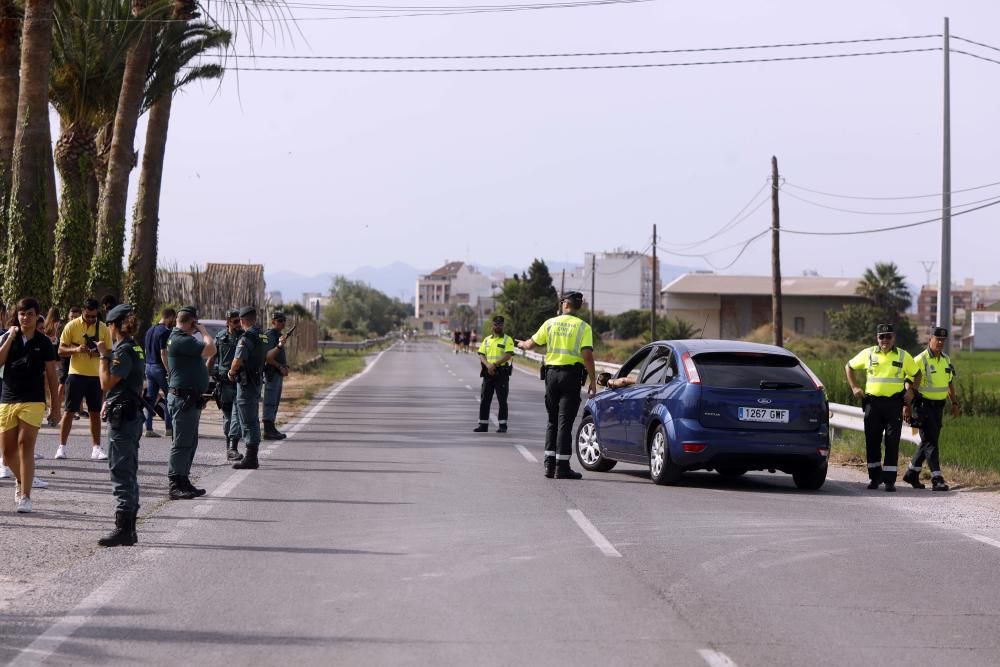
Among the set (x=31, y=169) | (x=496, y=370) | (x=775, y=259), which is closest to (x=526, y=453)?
(x=496, y=370)

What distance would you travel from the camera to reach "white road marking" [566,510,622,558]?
352 inches

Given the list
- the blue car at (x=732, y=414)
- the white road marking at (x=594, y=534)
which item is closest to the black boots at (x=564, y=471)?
the blue car at (x=732, y=414)

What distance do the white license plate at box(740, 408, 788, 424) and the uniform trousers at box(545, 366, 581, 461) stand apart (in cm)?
187

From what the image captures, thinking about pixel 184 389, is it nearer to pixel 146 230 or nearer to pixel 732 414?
pixel 732 414

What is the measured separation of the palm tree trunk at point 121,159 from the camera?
79.8ft

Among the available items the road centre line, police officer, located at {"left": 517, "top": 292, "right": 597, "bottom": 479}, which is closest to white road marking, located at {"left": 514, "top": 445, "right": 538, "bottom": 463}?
police officer, located at {"left": 517, "top": 292, "right": 597, "bottom": 479}

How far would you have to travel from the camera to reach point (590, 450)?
1466 centimetres

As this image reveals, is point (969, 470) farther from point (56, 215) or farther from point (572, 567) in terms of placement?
point (56, 215)

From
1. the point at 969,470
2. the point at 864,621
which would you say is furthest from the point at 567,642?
the point at 969,470

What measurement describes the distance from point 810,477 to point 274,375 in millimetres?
8392

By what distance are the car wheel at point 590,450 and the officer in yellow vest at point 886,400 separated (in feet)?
9.49

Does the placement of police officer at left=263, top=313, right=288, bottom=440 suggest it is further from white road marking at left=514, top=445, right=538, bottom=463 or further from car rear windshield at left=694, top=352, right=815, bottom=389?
car rear windshield at left=694, top=352, right=815, bottom=389

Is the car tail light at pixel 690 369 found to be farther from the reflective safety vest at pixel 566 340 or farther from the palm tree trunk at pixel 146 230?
the palm tree trunk at pixel 146 230

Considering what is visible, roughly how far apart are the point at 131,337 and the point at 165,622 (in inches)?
153
